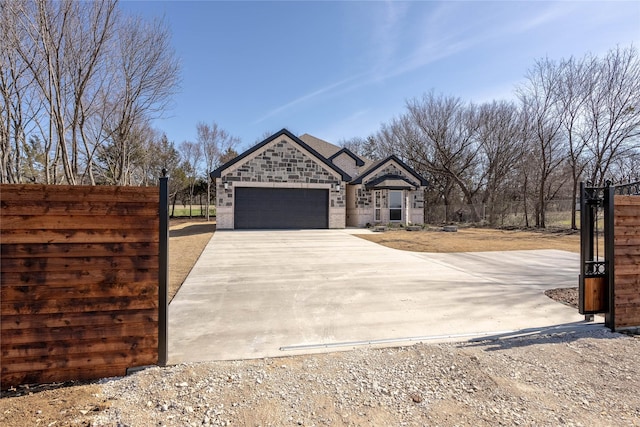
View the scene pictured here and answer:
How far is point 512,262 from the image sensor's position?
8656 mm

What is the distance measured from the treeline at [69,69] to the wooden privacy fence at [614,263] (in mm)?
9927

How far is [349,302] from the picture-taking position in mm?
4941

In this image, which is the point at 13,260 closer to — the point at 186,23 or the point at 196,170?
the point at 186,23

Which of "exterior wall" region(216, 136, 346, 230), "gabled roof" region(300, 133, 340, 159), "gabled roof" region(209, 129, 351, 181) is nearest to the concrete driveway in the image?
"exterior wall" region(216, 136, 346, 230)

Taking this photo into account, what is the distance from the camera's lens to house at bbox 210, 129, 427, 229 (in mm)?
17172

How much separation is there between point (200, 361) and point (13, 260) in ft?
5.95

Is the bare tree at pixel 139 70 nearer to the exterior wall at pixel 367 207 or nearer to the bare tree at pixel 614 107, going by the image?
the exterior wall at pixel 367 207

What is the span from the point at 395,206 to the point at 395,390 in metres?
18.5

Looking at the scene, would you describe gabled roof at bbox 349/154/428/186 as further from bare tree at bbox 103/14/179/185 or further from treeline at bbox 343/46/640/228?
bare tree at bbox 103/14/179/185

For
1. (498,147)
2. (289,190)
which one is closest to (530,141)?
(498,147)

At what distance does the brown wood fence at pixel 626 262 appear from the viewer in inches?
154

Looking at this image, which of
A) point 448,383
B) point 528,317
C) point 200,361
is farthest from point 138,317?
point 528,317

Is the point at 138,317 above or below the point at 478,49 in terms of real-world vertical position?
below

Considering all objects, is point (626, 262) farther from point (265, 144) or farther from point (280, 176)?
point (265, 144)
